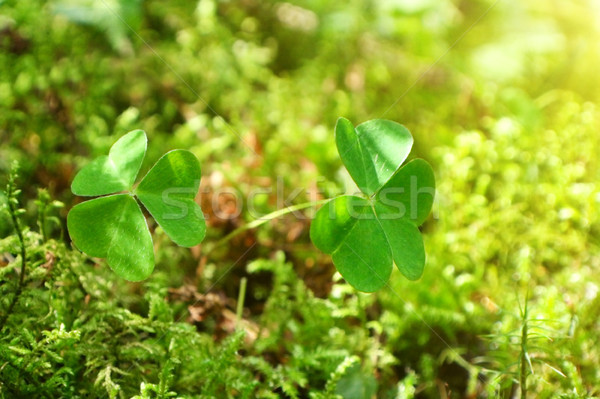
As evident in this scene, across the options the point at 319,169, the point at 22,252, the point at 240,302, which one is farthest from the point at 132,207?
the point at 319,169

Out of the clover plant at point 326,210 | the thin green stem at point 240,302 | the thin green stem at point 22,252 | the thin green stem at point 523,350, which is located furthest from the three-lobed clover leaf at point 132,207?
the thin green stem at point 523,350

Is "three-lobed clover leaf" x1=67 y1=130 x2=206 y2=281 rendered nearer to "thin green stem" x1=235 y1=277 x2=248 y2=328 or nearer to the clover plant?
the clover plant

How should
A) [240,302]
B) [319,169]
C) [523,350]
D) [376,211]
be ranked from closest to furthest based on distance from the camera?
[523,350] → [376,211] → [240,302] → [319,169]

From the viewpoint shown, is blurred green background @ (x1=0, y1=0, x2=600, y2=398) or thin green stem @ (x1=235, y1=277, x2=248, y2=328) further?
thin green stem @ (x1=235, y1=277, x2=248, y2=328)

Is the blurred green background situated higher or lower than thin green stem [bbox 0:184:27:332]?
lower

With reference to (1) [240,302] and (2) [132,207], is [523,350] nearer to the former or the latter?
(1) [240,302]

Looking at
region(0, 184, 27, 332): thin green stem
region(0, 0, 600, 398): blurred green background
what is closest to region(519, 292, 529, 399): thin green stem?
region(0, 0, 600, 398): blurred green background

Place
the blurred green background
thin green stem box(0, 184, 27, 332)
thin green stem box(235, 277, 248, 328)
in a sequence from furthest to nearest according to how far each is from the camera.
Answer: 1. thin green stem box(235, 277, 248, 328)
2. the blurred green background
3. thin green stem box(0, 184, 27, 332)
